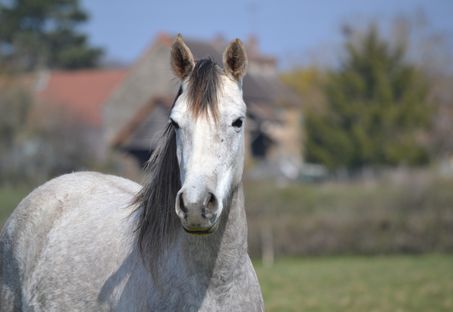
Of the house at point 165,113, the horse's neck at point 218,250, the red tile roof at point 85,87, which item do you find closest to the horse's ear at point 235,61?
the horse's neck at point 218,250

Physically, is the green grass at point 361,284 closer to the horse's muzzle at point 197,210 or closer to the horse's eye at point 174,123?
the horse's eye at point 174,123

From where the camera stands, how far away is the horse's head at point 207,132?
11.6 ft

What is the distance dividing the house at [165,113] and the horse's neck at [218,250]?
1227 inches

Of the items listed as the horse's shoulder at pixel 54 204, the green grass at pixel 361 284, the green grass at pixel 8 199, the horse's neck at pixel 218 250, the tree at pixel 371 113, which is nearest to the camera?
the horse's neck at pixel 218 250

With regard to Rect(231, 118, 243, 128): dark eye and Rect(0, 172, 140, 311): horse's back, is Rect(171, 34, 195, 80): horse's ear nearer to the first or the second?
Rect(231, 118, 243, 128): dark eye

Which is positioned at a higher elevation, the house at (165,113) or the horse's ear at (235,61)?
the house at (165,113)

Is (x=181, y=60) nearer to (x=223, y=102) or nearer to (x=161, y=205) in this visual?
(x=223, y=102)

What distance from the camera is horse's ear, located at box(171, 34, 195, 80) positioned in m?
4.03

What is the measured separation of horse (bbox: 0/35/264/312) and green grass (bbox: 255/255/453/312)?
22.6 ft

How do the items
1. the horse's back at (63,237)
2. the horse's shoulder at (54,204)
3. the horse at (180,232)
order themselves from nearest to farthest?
the horse at (180,232), the horse's back at (63,237), the horse's shoulder at (54,204)

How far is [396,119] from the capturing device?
45188 mm

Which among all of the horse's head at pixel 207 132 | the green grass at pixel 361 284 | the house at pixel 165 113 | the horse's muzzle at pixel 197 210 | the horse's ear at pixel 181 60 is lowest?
the green grass at pixel 361 284

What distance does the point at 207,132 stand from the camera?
148 inches

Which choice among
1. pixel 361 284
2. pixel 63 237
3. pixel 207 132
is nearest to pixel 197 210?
pixel 207 132
